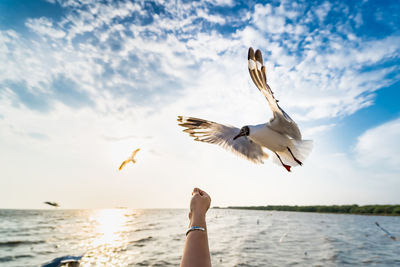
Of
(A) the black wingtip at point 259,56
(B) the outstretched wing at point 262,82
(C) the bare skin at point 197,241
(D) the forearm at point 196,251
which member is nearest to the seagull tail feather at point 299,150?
(B) the outstretched wing at point 262,82

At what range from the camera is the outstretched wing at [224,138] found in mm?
5184

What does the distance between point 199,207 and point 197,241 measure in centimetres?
24

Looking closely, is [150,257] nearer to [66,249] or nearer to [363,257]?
[66,249]

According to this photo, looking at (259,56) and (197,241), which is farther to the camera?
(259,56)

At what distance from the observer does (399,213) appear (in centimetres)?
5919

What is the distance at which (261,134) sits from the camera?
3848 mm

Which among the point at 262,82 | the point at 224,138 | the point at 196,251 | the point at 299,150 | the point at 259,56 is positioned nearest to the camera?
the point at 196,251

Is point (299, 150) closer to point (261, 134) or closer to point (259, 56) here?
point (261, 134)

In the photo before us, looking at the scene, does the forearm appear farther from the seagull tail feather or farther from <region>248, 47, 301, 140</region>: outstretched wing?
the seagull tail feather

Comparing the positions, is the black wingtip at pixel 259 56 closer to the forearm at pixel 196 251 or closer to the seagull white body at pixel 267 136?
the seagull white body at pixel 267 136

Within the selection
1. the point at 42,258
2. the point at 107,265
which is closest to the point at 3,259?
the point at 42,258

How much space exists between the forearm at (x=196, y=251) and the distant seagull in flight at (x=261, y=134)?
2310 millimetres

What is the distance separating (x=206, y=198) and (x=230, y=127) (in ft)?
12.4

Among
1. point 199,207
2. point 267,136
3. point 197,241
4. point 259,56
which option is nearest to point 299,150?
point 267,136
